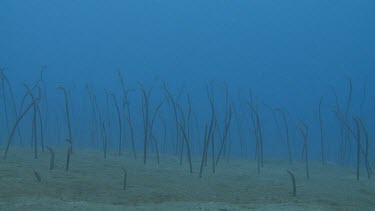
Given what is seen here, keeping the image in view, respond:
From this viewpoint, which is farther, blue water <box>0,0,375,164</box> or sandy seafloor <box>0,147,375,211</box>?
blue water <box>0,0,375,164</box>

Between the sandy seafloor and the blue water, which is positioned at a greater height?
the blue water

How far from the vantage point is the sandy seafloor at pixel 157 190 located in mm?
2988

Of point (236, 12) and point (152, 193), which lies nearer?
point (152, 193)

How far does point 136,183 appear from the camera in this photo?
385 centimetres

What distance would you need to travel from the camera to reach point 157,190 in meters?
3.65

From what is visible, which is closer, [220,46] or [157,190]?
[157,190]

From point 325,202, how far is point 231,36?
5517 cm

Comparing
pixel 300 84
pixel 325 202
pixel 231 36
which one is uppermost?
pixel 231 36

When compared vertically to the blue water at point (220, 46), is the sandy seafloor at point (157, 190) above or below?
below

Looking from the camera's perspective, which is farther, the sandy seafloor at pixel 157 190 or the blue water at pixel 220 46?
the blue water at pixel 220 46

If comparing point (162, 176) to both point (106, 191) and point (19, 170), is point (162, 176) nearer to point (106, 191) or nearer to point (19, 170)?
point (106, 191)

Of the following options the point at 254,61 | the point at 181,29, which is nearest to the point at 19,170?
the point at 181,29

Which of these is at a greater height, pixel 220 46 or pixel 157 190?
pixel 220 46

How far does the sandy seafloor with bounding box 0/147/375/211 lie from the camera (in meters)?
2.99
